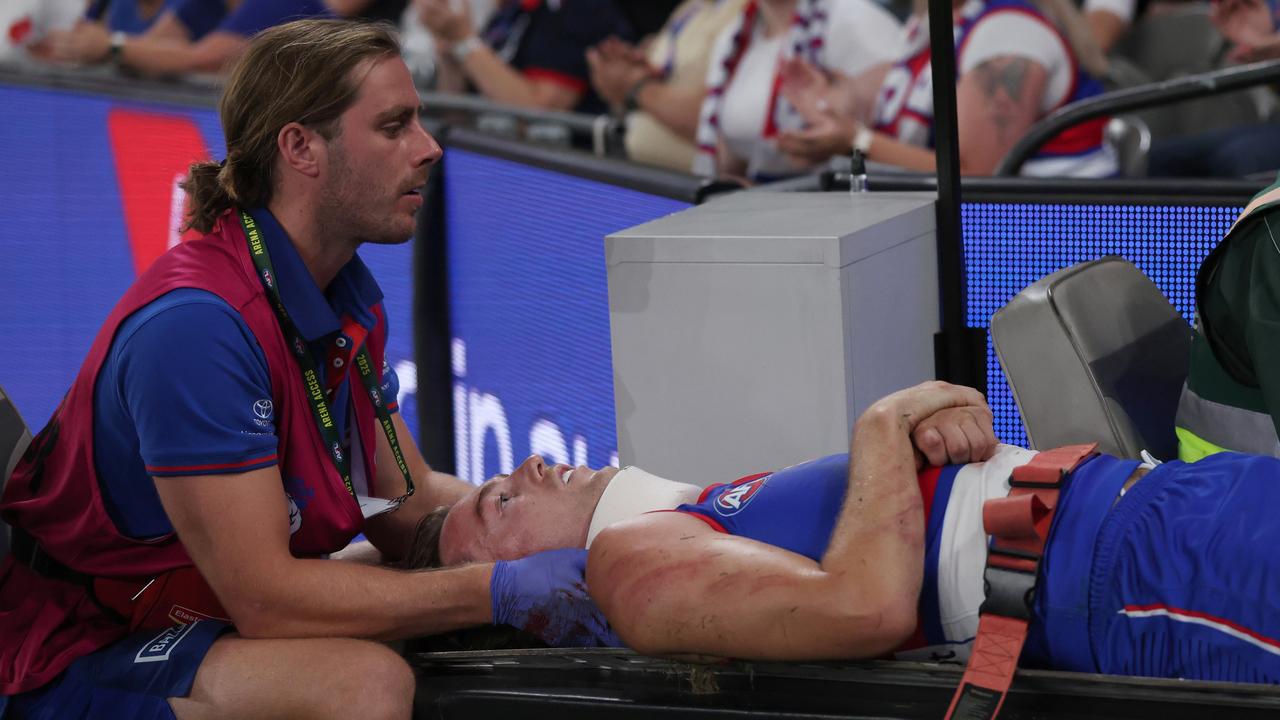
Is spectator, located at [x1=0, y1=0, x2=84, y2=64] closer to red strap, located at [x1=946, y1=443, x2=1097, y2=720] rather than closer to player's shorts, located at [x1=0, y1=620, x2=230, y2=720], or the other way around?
player's shorts, located at [x1=0, y1=620, x2=230, y2=720]

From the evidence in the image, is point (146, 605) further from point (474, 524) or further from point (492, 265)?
point (492, 265)

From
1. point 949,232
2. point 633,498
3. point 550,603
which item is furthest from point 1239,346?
point 550,603

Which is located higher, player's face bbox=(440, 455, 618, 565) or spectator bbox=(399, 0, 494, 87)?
spectator bbox=(399, 0, 494, 87)

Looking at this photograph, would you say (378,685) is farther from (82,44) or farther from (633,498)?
(82,44)

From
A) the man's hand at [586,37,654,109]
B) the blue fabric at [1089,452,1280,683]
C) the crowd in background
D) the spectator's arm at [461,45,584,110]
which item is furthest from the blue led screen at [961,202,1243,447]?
the spectator's arm at [461,45,584,110]

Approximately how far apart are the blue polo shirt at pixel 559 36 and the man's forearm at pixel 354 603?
4220 millimetres

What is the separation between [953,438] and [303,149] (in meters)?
1.15

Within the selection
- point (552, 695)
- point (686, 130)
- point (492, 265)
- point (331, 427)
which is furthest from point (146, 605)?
point (686, 130)

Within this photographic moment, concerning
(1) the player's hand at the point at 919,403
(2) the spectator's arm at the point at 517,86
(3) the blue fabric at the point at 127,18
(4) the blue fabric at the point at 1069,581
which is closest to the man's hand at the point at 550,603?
(1) the player's hand at the point at 919,403

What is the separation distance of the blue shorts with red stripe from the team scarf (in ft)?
9.70

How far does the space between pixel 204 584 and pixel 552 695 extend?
0.69 meters

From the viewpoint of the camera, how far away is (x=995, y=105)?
4270 mm

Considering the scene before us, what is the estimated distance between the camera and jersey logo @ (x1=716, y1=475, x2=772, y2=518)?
7.02 ft

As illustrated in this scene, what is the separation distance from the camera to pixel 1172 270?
2975 mm
